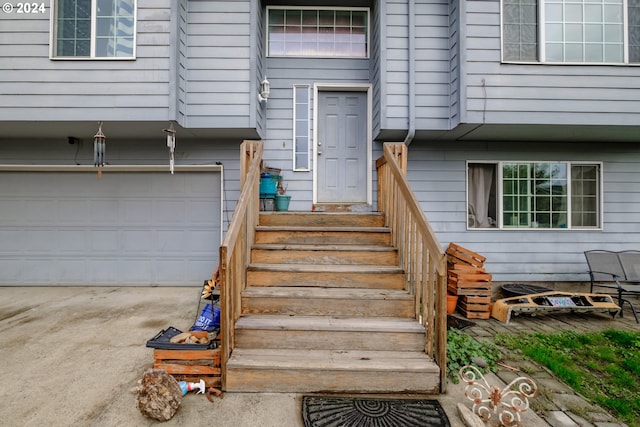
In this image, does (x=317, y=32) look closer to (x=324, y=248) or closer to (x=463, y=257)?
(x=324, y=248)

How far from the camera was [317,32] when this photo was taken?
15.7 ft

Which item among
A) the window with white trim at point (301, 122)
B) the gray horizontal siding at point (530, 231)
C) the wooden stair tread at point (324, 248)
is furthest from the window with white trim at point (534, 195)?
the window with white trim at point (301, 122)

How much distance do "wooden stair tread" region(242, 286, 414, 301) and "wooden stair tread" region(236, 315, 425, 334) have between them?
16 centimetres

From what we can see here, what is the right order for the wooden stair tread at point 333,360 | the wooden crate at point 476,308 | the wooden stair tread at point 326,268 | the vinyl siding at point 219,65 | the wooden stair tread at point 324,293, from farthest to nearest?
the vinyl siding at point 219,65 < the wooden crate at point 476,308 < the wooden stair tread at point 326,268 < the wooden stair tread at point 324,293 < the wooden stair tread at point 333,360

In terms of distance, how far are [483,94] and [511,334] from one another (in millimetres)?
2926

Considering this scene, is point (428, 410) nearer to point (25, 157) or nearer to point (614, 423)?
point (614, 423)

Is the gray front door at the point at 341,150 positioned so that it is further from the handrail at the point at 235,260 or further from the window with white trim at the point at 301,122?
the handrail at the point at 235,260

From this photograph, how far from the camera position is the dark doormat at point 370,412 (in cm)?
176

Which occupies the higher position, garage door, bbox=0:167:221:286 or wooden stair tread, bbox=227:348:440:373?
garage door, bbox=0:167:221:286

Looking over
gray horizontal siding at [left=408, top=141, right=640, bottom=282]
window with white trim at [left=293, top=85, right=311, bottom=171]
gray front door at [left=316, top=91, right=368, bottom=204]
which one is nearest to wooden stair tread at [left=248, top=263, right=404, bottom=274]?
gray front door at [left=316, top=91, right=368, bottom=204]

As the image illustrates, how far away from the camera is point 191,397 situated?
1.98 m

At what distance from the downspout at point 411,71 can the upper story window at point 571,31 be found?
1174 millimetres

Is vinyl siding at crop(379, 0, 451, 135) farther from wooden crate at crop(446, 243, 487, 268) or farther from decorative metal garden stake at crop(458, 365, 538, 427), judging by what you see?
decorative metal garden stake at crop(458, 365, 538, 427)

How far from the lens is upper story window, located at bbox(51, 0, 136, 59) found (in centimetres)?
397
